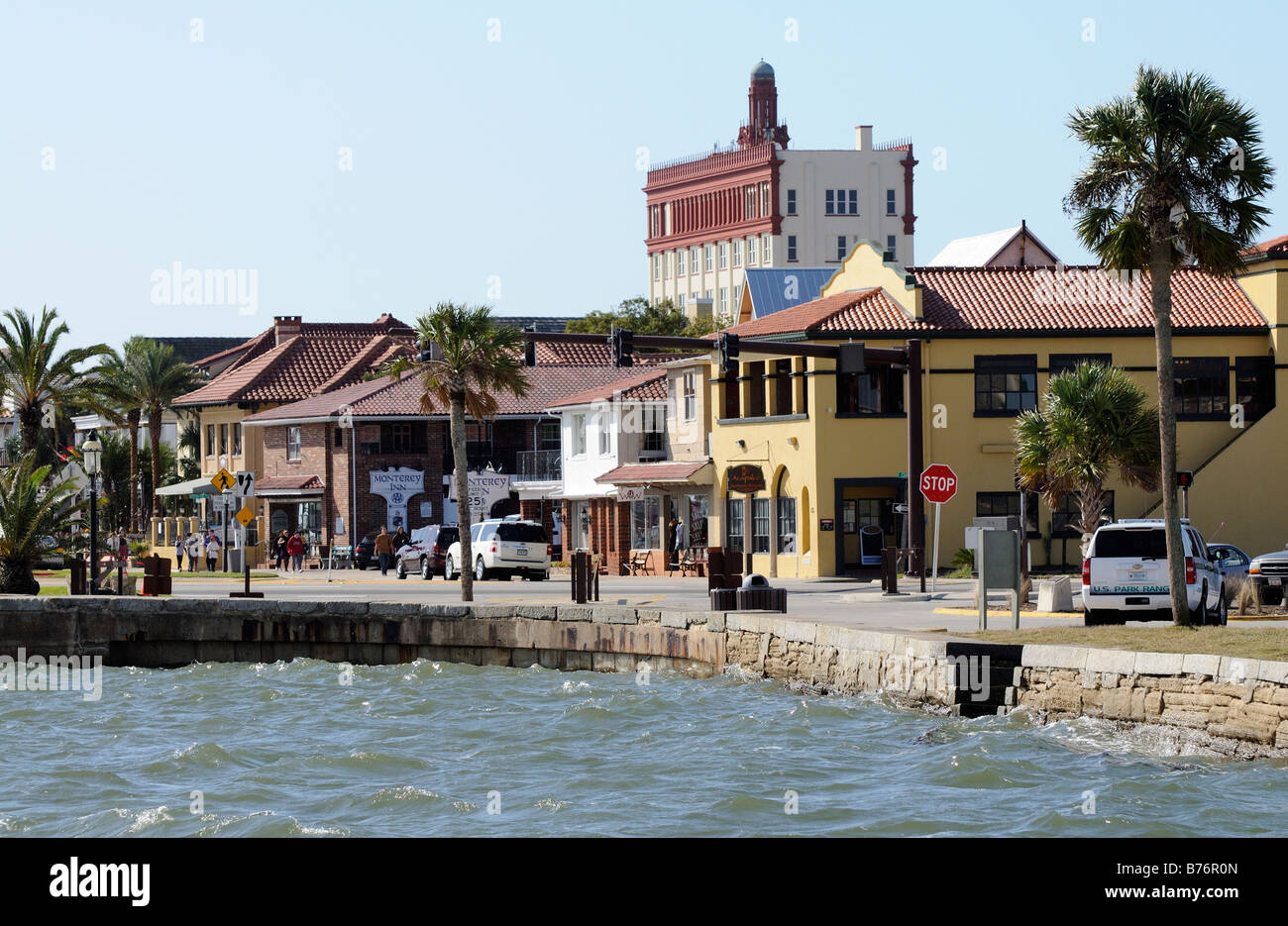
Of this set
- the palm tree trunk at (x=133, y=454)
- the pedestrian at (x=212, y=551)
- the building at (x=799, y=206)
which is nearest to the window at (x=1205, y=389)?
the pedestrian at (x=212, y=551)

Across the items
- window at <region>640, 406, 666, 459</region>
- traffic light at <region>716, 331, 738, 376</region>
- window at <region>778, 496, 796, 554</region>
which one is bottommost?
window at <region>778, 496, 796, 554</region>

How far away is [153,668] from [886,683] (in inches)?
648

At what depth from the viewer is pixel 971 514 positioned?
4984cm

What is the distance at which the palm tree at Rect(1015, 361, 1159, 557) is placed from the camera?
134 ft

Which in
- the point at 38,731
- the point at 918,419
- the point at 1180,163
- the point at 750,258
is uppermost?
the point at 750,258

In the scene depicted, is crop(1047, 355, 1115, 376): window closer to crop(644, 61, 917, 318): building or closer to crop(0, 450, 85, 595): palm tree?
crop(0, 450, 85, 595): palm tree

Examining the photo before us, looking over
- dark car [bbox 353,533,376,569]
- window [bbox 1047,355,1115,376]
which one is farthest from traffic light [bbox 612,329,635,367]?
dark car [bbox 353,533,376,569]

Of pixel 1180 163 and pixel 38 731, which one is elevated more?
pixel 1180 163

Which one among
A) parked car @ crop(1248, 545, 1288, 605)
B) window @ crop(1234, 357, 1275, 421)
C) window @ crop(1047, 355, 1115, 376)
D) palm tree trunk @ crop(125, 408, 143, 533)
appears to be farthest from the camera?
palm tree trunk @ crop(125, 408, 143, 533)

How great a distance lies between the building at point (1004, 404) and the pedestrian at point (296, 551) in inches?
792

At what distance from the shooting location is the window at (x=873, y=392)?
5028cm

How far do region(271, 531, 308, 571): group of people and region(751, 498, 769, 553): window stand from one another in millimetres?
18625

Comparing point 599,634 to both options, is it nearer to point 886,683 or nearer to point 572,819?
point 886,683
